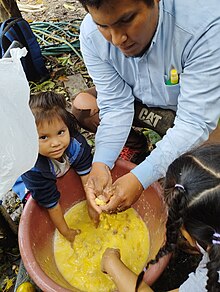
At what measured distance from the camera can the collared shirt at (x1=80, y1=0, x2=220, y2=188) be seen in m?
1.73

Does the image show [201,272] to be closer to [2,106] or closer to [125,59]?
[2,106]

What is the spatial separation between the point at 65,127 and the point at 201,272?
2.88 feet

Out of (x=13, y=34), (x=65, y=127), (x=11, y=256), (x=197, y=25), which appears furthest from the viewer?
(x=13, y=34)

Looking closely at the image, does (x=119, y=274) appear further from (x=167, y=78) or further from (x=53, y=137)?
(x=167, y=78)

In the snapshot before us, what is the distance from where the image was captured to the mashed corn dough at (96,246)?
2.00 meters

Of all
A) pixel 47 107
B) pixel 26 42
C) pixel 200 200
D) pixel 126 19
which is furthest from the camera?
pixel 26 42

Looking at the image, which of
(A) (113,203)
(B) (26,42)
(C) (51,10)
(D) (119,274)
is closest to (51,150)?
(A) (113,203)

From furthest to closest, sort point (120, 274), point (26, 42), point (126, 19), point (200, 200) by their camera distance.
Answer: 1. point (26, 42)
2. point (120, 274)
3. point (126, 19)
4. point (200, 200)

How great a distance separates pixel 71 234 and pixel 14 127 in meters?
0.95

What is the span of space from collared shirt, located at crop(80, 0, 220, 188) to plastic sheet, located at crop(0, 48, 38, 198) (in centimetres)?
59

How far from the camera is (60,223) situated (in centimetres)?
206

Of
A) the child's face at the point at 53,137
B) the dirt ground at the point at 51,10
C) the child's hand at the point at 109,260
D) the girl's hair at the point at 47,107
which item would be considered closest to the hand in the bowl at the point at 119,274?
the child's hand at the point at 109,260

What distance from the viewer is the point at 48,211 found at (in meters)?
2.01

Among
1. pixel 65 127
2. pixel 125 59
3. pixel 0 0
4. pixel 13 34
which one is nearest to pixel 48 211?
pixel 65 127
